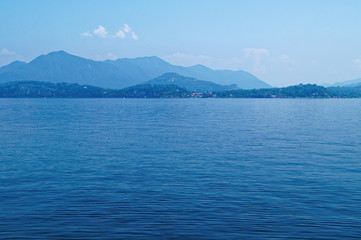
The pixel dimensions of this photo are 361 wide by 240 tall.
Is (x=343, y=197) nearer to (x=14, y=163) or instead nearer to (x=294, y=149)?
(x=294, y=149)

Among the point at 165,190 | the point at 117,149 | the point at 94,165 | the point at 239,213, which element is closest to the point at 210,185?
the point at 165,190

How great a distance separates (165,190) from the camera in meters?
27.9

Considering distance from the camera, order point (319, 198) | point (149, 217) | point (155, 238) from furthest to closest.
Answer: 1. point (319, 198)
2. point (149, 217)
3. point (155, 238)

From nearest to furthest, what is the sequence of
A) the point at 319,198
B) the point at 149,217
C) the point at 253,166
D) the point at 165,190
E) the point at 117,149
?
the point at 149,217, the point at 319,198, the point at 165,190, the point at 253,166, the point at 117,149

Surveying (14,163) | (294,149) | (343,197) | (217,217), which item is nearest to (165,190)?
(217,217)

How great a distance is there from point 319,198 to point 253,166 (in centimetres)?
1120

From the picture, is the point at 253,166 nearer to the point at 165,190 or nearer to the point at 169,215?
the point at 165,190

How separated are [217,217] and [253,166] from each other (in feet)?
51.4

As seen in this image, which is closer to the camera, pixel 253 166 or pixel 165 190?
pixel 165 190

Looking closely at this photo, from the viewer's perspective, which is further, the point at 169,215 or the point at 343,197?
the point at 343,197

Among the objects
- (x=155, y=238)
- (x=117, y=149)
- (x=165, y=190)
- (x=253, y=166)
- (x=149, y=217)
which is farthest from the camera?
(x=117, y=149)

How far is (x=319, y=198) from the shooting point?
25.9 metres

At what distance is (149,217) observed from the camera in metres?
22.1

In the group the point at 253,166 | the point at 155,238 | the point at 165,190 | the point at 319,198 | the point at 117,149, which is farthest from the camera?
the point at 117,149
